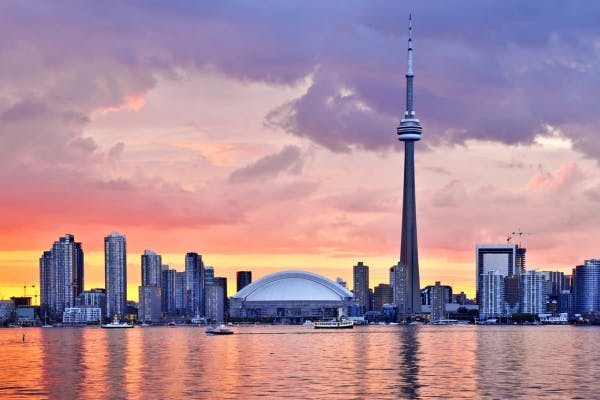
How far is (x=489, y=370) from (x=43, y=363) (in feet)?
209

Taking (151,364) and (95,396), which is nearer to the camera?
(95,396)

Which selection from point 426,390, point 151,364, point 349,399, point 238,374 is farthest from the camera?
point 151,364

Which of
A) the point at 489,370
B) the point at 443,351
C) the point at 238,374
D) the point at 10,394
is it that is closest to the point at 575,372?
the point at 489,370

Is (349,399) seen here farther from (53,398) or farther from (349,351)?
(349,351)

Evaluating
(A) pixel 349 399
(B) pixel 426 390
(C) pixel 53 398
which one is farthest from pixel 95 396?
(B) pixel 426 390

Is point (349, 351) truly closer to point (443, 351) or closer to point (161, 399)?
point (443, 351)

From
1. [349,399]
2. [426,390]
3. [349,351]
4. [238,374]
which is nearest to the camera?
[349,399]

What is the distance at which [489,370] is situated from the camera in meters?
127

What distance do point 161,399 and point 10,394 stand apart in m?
16.6

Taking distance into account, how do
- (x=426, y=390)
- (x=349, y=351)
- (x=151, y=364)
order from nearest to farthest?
1. (x=426, y=390)
2. (x=151, y=364)
3. (x=349, y=351)

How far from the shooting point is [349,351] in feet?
578

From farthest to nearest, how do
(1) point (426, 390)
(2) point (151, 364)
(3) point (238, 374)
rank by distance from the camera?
(2) point (151, 364), (3) point (238, 374), (1) point (426, 390)

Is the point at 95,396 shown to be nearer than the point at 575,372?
Yes

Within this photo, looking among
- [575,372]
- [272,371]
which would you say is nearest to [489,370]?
[575,372]
